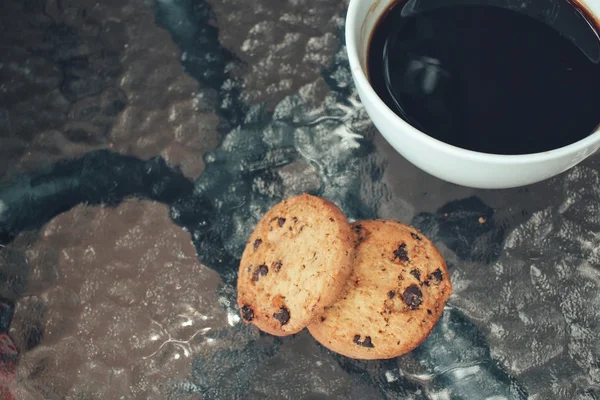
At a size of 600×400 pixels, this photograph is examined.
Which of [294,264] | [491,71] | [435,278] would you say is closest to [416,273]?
[435,278]

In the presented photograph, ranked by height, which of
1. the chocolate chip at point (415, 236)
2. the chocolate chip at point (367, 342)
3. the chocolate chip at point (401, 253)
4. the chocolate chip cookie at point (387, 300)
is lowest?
the chocolate chip at point (367, 342)

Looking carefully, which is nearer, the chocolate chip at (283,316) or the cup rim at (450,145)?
the cup rim at (450,145)

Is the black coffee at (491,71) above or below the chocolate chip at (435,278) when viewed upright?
above

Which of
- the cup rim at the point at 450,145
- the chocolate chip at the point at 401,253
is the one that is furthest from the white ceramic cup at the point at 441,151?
the chocolate chip at the point at 401,253

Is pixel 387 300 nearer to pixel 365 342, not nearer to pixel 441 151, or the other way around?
pixel 365 342

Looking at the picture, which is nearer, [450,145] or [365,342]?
[450,145]

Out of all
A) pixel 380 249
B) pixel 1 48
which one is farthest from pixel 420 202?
pixel 1 48

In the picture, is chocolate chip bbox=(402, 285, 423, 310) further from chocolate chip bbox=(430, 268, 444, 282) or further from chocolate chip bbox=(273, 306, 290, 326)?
chocolate chip bbox=(273, 306, 290, 326)

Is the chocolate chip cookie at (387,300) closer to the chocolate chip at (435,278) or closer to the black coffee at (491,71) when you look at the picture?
the chocolate chip at (435,278)
